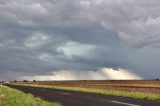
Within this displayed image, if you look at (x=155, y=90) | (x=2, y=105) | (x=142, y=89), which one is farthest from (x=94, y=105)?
(x=142, y=89)

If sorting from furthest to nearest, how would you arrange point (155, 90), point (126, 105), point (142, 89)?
point (142, 89) < point (155, 90) < point (126, 105)

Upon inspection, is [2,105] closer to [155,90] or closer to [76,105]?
[76,105]

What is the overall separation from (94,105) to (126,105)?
1.81 meters

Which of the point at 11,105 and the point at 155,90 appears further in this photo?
the point at 155,90

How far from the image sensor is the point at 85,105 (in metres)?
21.8

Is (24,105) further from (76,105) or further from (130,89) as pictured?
(130,89)

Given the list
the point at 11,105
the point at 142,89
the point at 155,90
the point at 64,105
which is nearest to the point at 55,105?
the point at 64,105

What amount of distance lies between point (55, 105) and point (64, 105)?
1.02 m

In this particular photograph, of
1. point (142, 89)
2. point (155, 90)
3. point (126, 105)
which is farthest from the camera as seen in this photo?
point (142, 89)

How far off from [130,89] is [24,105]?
Answer: 3456 cm

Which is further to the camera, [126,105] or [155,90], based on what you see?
[155,90]

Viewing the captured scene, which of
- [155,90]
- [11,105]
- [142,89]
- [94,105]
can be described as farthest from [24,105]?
[142,89]

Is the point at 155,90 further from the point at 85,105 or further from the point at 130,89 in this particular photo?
the point at 85,105

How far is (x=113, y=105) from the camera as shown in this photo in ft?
71.9
